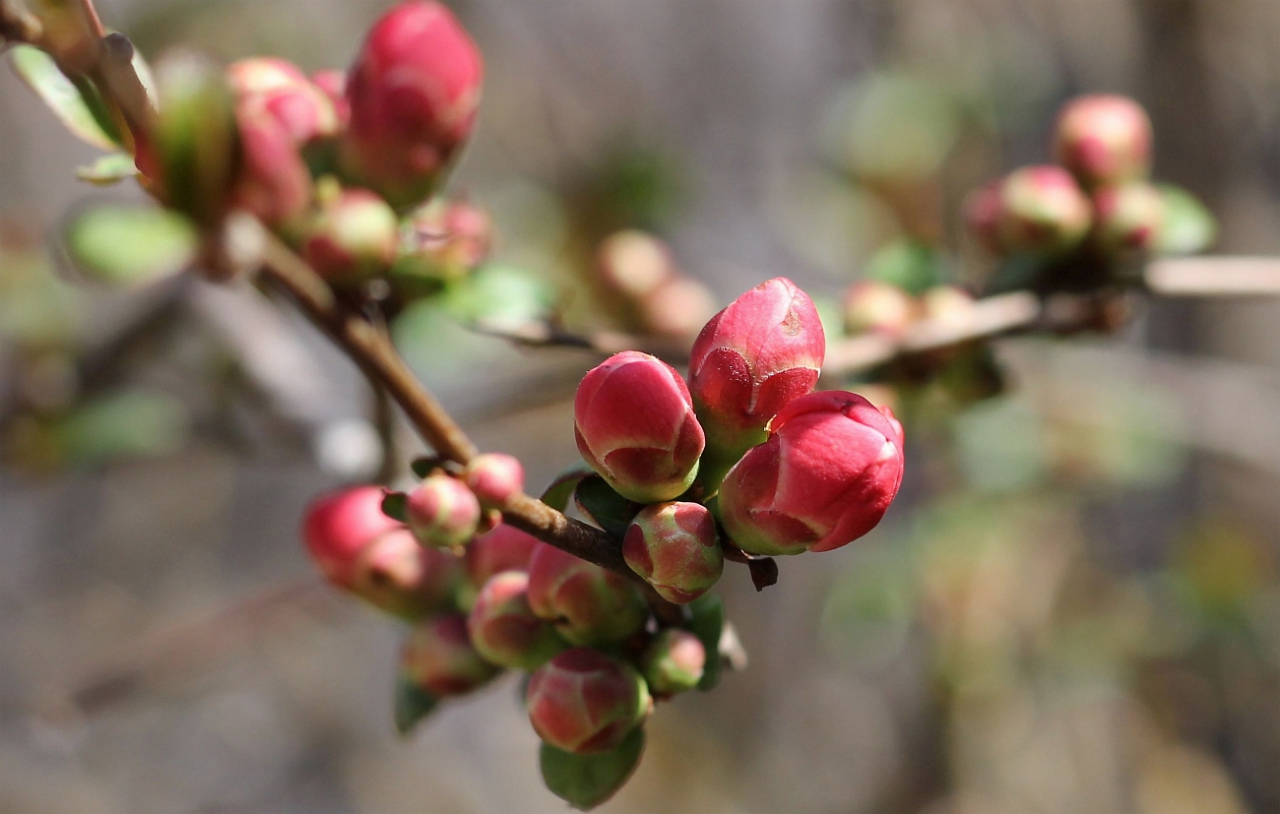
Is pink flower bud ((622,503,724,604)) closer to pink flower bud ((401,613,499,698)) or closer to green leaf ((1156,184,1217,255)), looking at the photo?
pink flower bud ((401,613,499,698))

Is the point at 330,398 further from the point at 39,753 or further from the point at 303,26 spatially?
the point at 39,753

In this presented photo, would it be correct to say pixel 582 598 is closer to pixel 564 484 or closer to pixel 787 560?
pixel 564 484

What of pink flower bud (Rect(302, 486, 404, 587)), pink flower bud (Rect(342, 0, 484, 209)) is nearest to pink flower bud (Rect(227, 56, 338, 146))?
pink flower bud (Rect(342, 0, 484, 209))

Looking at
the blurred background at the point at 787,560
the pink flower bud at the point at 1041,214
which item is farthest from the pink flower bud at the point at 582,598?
the blurred background at the point at 787,560

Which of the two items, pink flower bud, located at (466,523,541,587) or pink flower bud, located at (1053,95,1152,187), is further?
pink flower bud, located at (1053,95,1152,187)

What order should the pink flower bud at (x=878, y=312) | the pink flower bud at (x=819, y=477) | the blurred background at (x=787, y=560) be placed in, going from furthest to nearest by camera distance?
1. the blurred background at (x=787, y=560)
2. the pink flower bud at (x=878, y=312)
3. the pink flower bud at (x=819, y=477)

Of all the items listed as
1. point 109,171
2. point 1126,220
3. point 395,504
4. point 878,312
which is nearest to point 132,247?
point 109,171

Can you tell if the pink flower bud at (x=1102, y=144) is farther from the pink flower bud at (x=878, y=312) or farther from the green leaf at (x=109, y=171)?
the green leaf at (x=109, y=171)
